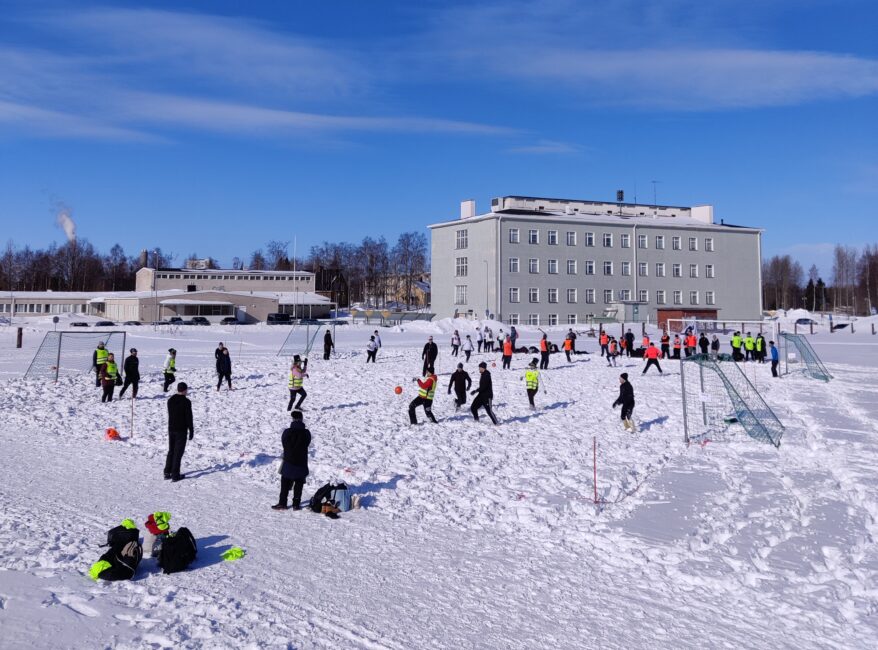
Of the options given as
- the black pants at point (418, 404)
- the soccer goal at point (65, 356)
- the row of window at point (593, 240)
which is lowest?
the black pants at point (418, 404)

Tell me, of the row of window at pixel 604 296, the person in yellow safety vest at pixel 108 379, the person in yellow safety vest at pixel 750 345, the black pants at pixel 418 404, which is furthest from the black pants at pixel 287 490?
the row of window at pixel 604 296

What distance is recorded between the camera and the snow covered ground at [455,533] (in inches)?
261

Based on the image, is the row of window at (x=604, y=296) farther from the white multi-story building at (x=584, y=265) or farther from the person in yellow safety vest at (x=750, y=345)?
the person in yellow safety vest at (x=750, y=345)

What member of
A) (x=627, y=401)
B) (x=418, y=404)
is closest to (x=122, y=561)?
(x=418, y=404)

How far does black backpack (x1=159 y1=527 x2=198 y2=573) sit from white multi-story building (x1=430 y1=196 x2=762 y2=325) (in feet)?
195

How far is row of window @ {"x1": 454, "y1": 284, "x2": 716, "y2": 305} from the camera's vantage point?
69188mm

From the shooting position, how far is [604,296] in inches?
2852

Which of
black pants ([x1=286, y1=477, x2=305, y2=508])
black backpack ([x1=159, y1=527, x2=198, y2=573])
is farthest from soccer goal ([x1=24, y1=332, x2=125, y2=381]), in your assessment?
black backpack ([x1=159, y1=527, x2=198, y2=573])

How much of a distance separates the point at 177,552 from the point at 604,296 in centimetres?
6780

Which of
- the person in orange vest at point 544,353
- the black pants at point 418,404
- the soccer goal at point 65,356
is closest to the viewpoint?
the black pants at point 418,404

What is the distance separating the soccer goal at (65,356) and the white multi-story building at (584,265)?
39072 millimetres

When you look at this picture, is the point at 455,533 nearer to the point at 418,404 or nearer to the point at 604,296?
the point at 418,404

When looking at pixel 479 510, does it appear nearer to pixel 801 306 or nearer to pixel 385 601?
pixel 385 601

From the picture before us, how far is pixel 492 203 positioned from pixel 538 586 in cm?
7226
